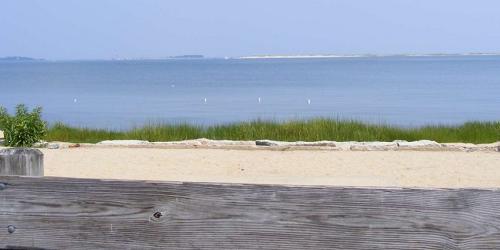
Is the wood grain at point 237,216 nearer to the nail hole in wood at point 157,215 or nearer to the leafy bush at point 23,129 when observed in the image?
the nail hole in wood at point 157,215

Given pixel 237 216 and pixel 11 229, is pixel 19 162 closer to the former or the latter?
pixel 11 229

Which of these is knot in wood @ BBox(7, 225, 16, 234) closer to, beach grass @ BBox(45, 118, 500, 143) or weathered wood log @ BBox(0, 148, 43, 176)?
weathered wood log @ BBox(0, 148, 43, 176)

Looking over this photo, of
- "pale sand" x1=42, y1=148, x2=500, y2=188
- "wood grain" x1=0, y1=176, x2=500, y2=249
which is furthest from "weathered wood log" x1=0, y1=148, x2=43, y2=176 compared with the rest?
"pale sand" x1=42, y1=148, x2=500, y2=188

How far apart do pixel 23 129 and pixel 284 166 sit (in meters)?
5.43

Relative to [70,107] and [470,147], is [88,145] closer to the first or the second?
[470,147]

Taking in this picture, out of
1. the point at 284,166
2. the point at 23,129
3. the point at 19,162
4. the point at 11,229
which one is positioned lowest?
the point at 284,166

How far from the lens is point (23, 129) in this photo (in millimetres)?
15750

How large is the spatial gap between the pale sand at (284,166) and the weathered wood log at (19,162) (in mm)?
8334

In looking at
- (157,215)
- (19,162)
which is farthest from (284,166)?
(157,215)

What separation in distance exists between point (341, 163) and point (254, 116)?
2350 cm

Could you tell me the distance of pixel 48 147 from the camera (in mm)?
16438

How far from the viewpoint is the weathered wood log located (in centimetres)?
228

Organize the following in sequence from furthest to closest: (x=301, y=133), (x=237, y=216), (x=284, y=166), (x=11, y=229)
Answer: (x=301, y=133), (x=284, y=166), (x=11, y=229), (x=237, y=216)

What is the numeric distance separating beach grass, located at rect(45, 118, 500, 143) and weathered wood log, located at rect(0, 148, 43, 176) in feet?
50.6
